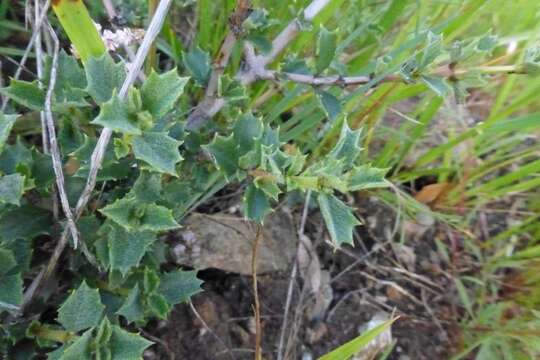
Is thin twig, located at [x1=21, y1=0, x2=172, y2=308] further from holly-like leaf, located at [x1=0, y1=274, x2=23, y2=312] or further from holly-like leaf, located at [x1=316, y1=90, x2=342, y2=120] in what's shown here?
Result: holly-like leaf, located at [x1=316, y1=90, x2=342, y2=120]

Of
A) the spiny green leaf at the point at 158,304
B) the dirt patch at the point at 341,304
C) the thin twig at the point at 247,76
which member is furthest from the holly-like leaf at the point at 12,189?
the dirt patch at the point at 341,304

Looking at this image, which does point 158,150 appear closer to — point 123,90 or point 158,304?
point 123,90

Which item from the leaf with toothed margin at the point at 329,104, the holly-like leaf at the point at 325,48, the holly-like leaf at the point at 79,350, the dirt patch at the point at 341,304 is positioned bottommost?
the dirt patch at the point at 341,304

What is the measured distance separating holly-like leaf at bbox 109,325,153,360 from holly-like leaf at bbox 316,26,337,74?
1.89ft

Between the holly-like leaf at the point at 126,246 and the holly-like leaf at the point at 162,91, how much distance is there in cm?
21

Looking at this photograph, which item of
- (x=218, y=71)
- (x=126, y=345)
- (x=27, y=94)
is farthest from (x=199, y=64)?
(x=126, y=345)

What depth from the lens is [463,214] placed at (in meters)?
1.63

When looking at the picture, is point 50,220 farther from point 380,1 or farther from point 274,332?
point 380,1

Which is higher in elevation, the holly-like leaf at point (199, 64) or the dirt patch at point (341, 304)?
the holly-like leaf at point (199, 64)

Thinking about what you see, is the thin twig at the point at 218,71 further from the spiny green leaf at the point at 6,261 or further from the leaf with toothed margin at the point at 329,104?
the spiny green leaf at the point at 6,261

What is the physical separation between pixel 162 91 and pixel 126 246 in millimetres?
263

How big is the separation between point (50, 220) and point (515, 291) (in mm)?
1128

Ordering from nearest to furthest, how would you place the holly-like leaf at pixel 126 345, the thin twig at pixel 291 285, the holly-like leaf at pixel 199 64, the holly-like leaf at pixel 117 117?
the holly-like leaf at pixel 117 117, the holly-like leaf at pixel 126 345, the holly-like leaf at pixel 199 64, the thin twig at pixel 291 285

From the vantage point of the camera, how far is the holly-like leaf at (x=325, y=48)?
1.06 metres
